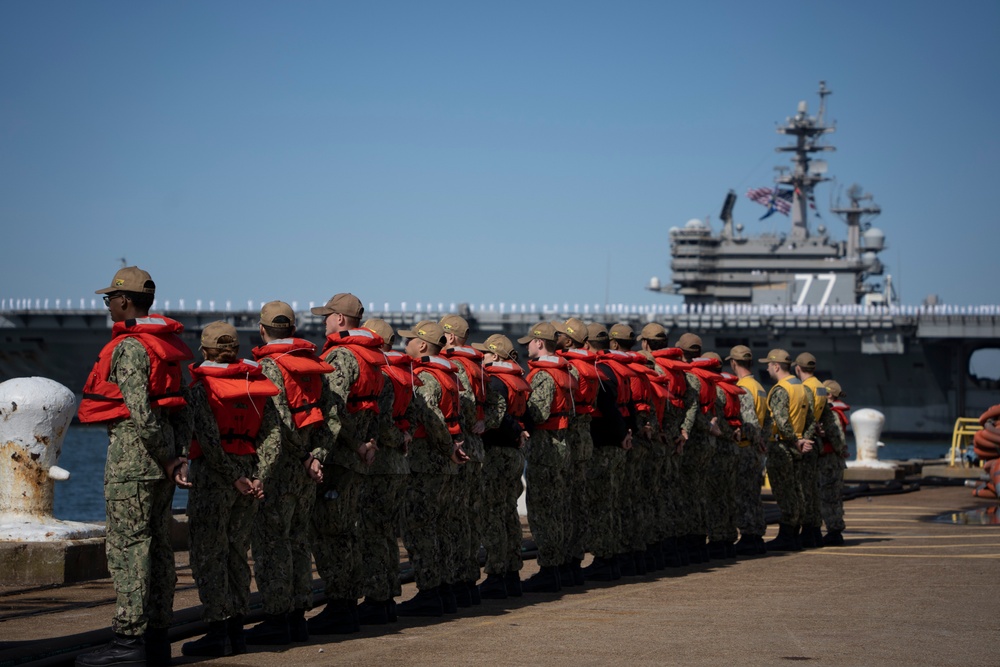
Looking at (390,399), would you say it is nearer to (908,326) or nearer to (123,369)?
(123,369)

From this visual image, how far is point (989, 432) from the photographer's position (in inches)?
504

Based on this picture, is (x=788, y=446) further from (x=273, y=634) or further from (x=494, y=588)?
(x=273, y=634)

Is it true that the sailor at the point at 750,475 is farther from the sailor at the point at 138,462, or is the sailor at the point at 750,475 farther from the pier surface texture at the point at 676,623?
the sailor at the point at 138,462

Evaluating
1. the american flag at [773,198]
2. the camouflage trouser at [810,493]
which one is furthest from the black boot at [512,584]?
the american flag at [773,198]

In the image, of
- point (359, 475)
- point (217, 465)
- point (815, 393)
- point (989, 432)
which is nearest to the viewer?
point (217, 465)

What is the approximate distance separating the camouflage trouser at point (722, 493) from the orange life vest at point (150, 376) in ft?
18.8

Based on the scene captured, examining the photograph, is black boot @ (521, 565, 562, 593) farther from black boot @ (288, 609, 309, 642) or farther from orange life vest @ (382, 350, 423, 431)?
black boot @ (288, 609, 309, 642)

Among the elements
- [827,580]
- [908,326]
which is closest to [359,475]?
[827,580]

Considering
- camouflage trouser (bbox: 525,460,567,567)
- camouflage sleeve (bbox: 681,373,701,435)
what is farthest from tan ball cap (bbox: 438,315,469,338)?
camouflage sleeve (bbox: 681,373,701,435)

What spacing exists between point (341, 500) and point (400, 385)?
0.70 m

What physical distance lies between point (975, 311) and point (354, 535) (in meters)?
50.5

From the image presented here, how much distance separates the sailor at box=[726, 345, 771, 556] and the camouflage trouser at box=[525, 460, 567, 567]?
9.17ft

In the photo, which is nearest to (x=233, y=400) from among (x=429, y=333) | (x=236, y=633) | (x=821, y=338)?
(x=236, y=633)

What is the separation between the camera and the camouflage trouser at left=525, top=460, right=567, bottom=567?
796 centimetres
